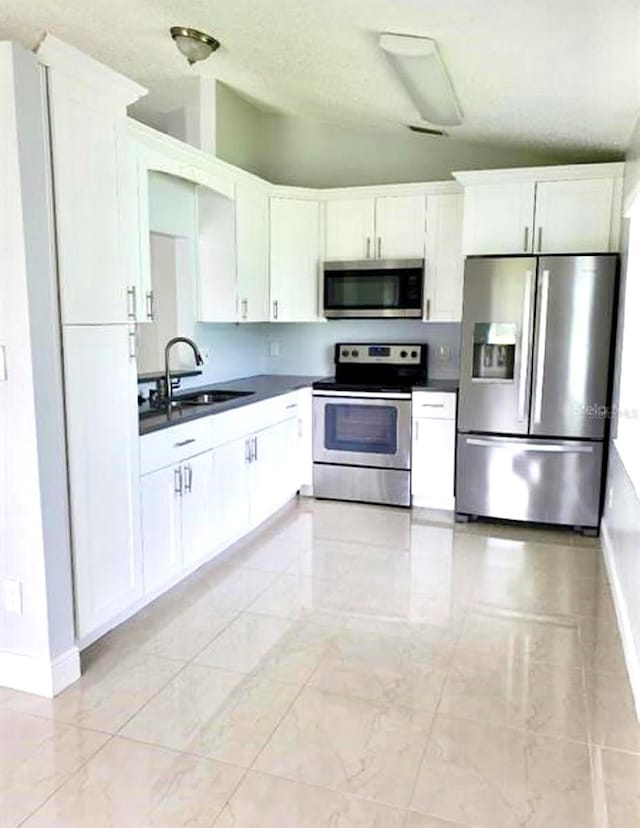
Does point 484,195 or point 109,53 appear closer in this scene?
point 109,53

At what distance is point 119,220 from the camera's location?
2668 millimetres

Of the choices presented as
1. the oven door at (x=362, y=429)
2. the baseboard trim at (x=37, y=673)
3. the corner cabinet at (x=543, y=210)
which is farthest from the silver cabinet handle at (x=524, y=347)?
the baseboard trim at (x=37, y=673)

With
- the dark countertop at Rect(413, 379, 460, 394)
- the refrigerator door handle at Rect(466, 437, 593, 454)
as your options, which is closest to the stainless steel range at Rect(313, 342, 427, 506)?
the dark countertop at Rect(413, 379, 460, 394)

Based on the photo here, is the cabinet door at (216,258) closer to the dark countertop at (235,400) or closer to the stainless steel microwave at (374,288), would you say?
the dark countertop at (235,400)

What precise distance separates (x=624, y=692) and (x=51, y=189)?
2829 millimetres

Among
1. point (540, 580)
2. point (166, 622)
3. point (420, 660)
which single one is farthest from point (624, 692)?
point (166, 622)

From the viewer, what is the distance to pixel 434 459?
15.2 ft

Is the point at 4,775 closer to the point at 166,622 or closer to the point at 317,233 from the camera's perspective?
the point at 166,622

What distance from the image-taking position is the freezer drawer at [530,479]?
13.7 feet

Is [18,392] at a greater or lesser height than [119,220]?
lesser

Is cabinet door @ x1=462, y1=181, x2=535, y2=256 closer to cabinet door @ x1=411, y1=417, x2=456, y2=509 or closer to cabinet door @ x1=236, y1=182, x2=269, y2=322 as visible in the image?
cabinet door @ x1=411, y1=417, x2=456, y2=509

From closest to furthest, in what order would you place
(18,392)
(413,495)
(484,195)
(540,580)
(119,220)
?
1. (18,392)
2. (119,220)
3. (540,580)
4. (484,195)
5. (413,495)

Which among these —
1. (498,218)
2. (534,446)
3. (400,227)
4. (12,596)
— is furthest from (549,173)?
(12,596)

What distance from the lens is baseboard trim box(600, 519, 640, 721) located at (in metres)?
2.42
